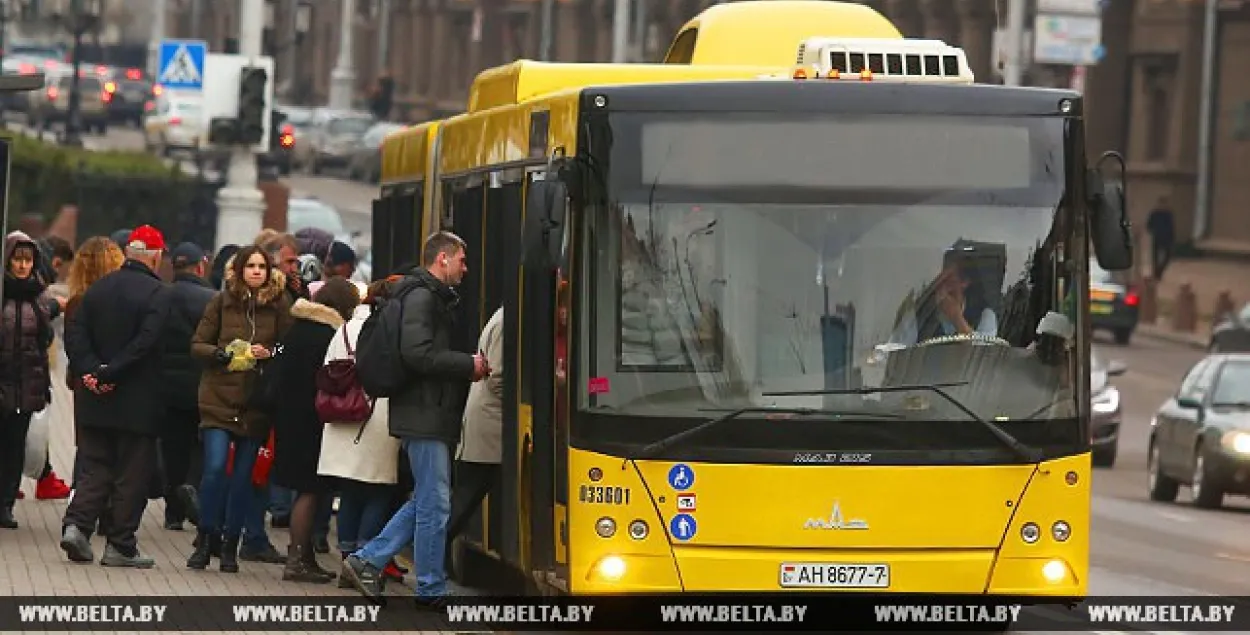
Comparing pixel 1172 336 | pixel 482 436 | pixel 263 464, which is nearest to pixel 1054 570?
pixel 482 436

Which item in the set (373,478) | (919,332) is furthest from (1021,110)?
(373,478)

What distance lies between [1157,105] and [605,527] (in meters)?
56.2

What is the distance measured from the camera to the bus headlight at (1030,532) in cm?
1350

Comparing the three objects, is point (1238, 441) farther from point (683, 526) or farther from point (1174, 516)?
point (683, 526)

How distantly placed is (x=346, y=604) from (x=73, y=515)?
Result: 192cm

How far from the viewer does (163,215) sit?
4450 cm

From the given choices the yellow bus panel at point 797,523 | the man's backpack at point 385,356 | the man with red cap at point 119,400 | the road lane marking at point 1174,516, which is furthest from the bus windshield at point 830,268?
the road lane marking at point 1174,516

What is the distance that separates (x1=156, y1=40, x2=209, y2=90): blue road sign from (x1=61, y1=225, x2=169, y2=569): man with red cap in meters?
17.4

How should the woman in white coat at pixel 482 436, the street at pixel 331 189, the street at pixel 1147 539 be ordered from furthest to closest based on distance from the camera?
the street at pixel 331 189 → the street at pixel 1147 539 → the woman in white coat at pixel 482 436

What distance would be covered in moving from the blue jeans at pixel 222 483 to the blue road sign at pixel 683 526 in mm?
3453

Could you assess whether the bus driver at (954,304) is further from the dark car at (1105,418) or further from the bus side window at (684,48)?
the dark car at (1105,418)

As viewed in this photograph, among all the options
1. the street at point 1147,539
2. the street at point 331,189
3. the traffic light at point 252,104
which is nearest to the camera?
the street at point 1147,539

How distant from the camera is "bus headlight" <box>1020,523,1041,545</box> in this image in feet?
44.3

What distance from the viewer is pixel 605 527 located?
1338cm
